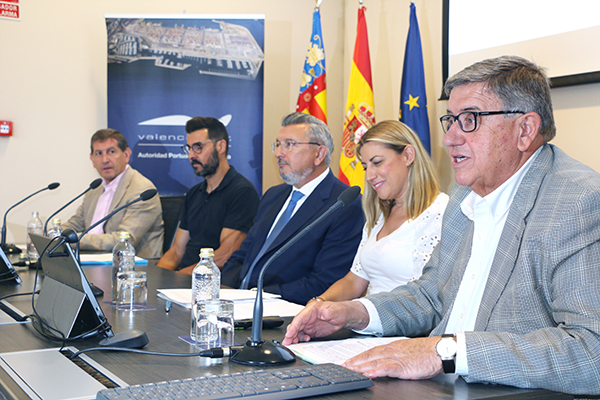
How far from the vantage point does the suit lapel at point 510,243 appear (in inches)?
49.8

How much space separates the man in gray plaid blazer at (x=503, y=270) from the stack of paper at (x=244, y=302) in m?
0.30

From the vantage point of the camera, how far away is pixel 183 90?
4367mm

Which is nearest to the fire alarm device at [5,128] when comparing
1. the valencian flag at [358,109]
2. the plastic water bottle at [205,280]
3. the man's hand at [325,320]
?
the valencian flag at [358,109]

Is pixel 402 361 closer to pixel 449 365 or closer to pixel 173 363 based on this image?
A: pixel 449 365

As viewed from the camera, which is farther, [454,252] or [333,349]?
[454,252]

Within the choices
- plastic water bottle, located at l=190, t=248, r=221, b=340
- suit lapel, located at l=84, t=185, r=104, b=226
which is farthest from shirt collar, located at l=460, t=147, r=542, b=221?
suit lapel, located at l=84, t=185, r=104, b=226

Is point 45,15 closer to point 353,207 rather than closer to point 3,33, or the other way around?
point 3,33

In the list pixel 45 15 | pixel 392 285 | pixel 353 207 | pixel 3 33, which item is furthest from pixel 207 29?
pixel 392 285

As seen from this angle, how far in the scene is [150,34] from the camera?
4289 millimetres

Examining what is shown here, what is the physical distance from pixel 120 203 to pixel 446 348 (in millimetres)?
3201

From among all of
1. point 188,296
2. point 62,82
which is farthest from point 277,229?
point 62,82

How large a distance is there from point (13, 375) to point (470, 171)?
1.08m

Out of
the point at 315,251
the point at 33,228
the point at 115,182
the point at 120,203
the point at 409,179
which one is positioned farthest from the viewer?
the point at 115,182

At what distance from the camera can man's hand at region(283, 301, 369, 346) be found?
4.43 feet
